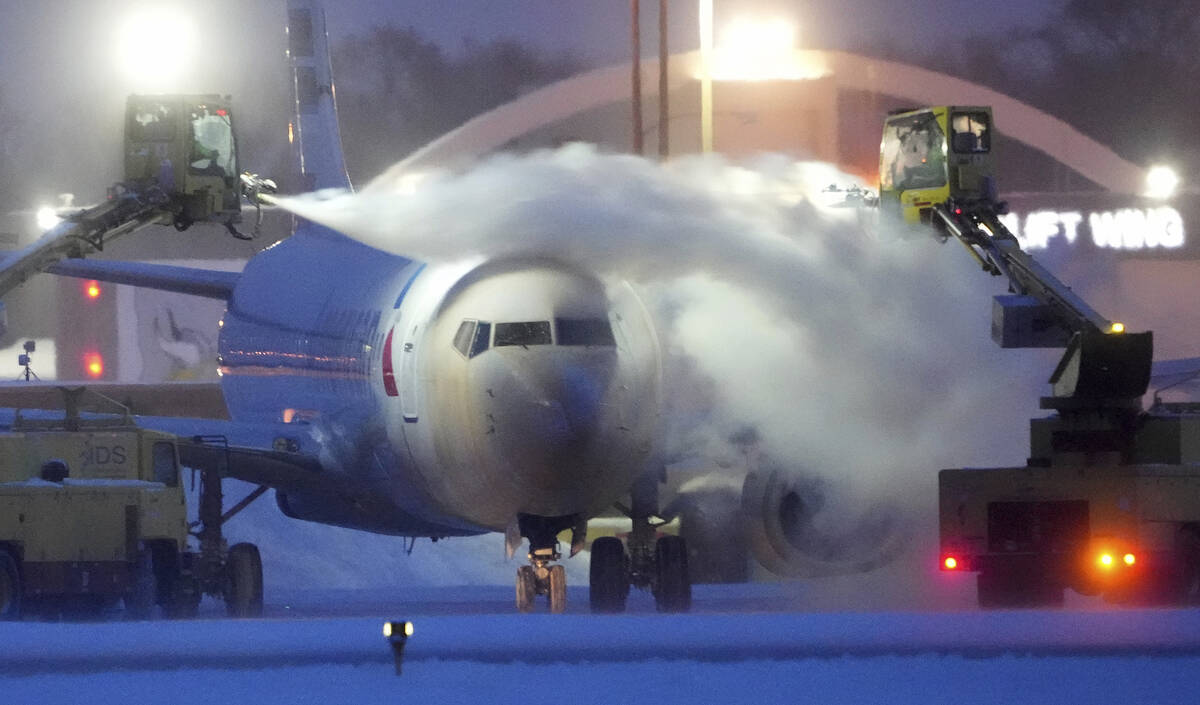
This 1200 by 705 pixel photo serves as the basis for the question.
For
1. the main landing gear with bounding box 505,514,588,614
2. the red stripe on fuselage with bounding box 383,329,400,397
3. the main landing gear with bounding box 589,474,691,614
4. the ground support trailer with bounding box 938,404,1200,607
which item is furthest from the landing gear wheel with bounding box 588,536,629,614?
the ground support trailer with bounding box 938,404,1200,607

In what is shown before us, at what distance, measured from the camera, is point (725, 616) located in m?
18.4

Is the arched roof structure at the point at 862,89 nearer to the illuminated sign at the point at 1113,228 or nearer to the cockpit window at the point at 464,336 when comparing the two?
the illuminated sign at the point at 1113,228

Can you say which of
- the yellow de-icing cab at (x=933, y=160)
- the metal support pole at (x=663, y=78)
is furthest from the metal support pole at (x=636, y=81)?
the yellow de-icing cab at (x=933, y=160)

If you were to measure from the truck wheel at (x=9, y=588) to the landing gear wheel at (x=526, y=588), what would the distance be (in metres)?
4.47

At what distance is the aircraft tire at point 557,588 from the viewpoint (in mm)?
21297

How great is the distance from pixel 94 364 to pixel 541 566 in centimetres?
4259

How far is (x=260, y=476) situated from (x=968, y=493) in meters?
7.74

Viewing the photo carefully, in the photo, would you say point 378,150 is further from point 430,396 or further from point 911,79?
point 430,396

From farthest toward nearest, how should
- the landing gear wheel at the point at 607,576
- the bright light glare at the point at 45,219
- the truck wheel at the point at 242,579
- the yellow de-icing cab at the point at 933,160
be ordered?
the bright light glare at the point at 45,219, the truck wheel at the point at 242,579, the yellow de-icing cab at the point at 933,160, the landing gear wheel at the point at 607,576

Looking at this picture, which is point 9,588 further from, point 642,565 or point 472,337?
point 642,565

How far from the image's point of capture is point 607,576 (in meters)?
22.4

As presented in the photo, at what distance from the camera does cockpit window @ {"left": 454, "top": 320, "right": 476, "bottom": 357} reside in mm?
21016

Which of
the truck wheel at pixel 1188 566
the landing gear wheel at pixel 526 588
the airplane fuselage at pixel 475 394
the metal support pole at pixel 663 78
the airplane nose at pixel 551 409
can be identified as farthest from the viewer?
the metal support pole at pixel 663 78

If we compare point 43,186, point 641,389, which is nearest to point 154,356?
point 43,186
